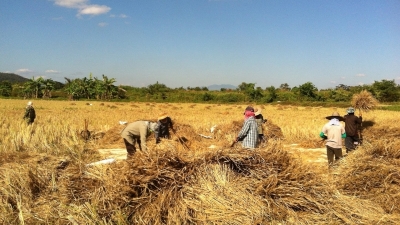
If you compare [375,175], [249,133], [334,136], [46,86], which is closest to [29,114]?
[249,133]

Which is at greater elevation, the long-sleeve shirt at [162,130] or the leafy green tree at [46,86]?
the leafy green tree at [46,86]

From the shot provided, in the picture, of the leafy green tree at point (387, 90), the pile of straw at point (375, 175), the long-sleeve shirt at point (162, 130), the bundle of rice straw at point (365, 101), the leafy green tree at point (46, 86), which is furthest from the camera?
the leafy green tree at point (46, 86)

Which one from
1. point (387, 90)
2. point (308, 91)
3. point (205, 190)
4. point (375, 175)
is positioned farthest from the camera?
point (308, 91)

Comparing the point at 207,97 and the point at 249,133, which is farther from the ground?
the point at 207,97

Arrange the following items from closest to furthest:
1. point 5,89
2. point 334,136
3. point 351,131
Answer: point 334,136
point 351,131
point 5,89

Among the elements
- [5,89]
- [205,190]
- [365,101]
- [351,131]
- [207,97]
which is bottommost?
[205,190]

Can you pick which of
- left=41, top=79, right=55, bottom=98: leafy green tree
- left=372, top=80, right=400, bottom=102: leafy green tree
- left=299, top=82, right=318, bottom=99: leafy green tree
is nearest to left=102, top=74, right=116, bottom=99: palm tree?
left=41, top=79, right=55, bottom=98: leafy green tree

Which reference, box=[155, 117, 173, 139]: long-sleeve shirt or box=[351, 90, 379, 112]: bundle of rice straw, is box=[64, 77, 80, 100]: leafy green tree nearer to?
box=[351, 90, 379, 112]: bundle of rice straw

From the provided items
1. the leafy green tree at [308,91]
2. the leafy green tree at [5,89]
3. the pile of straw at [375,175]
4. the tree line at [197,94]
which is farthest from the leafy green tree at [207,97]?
Answer: the pile of straw at [375,175]

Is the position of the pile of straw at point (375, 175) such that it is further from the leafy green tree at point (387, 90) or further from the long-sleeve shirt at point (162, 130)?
the leafy green tree at point (387, 90)

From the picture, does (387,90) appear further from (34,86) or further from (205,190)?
(34,86)

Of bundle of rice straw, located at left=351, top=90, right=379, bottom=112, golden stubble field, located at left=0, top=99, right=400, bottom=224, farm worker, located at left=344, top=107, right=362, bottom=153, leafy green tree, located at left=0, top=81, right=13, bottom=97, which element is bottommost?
golden stubble field, located at left=0, top=99, right=400, bottom=224

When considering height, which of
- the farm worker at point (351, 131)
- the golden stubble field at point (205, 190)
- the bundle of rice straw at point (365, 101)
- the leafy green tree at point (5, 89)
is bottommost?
the golden stubble field at point (205, 190)

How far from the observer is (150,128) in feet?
18.7
